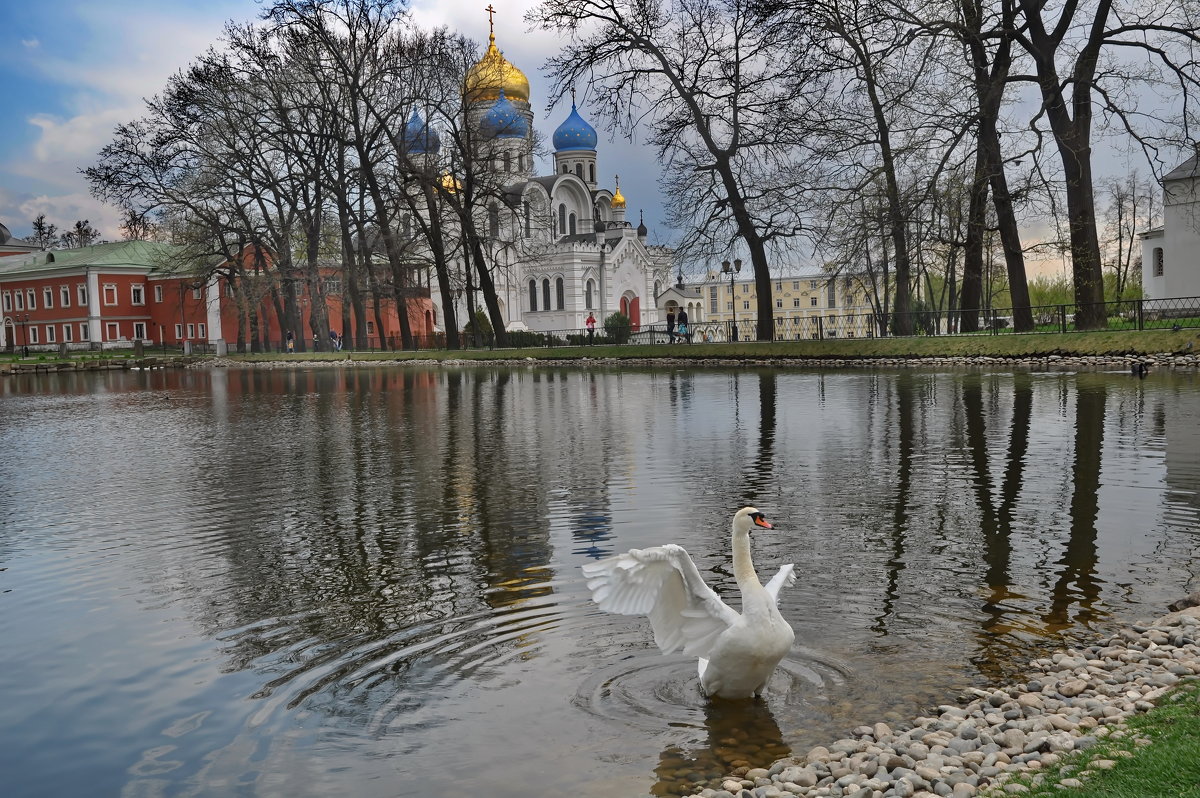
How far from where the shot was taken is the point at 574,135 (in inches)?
3622

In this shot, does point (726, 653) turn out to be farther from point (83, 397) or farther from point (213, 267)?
point (213, 267)

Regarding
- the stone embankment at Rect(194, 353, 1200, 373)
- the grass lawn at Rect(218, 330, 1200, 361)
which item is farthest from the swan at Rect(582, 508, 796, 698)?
the grass lawn at Rect(218, 330, 1200, 361)

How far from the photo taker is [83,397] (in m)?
33.7

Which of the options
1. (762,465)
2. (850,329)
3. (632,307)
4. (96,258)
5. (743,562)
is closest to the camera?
(743,562)

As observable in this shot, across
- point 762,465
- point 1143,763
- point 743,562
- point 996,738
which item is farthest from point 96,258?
point 1143,763

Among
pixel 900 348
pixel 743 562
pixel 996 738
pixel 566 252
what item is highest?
pixel 566 252

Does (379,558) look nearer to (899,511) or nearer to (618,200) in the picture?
(899,511)

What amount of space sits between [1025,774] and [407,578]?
221 inches

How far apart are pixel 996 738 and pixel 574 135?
90418mm

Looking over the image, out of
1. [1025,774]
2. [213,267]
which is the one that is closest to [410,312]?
[213,267]

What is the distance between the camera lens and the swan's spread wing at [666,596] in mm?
6090

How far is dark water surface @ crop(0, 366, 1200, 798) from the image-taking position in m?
5.79

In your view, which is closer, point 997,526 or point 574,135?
point 997,526

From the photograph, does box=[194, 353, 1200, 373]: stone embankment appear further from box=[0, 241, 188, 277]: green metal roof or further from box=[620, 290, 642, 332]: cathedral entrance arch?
box=[0, 241, 188, 277]: green metal roof
